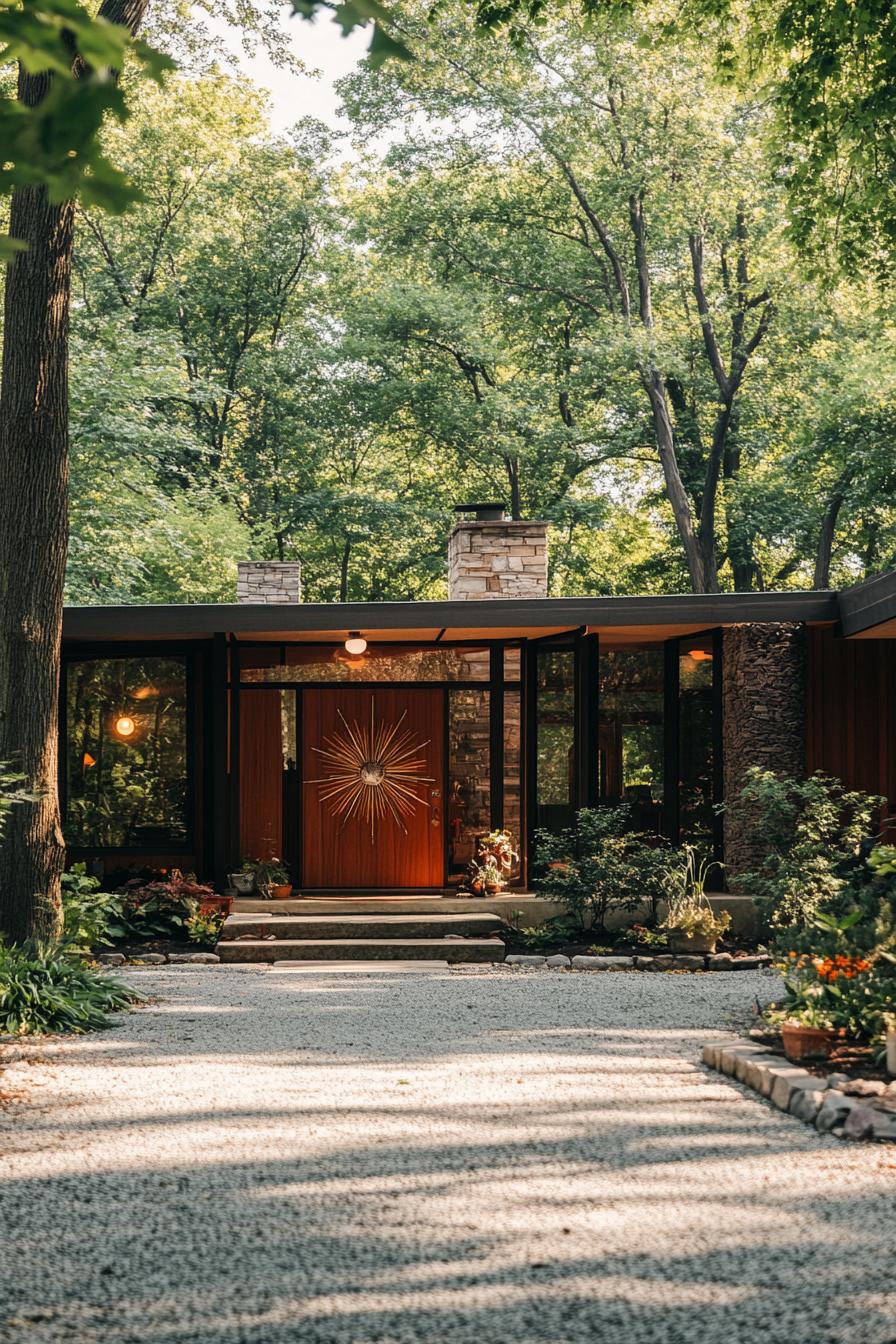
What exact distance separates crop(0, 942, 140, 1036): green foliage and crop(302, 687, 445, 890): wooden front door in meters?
4.93

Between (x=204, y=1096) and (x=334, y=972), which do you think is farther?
(x=334, y=972)

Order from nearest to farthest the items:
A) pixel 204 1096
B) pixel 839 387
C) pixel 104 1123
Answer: pixel 104 1123 < pixel 204 1096 < pixel 839 387

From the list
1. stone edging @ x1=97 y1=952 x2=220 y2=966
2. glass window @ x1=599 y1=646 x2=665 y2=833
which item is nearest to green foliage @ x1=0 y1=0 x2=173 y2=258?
stone edging @ x1=97 y1=952 x2=220 y2=966

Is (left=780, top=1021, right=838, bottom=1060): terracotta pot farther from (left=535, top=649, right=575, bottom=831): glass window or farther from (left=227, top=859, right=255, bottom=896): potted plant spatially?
(left=227, top=859, right=255, bottom=896): potted plant

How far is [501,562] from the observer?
13180mm

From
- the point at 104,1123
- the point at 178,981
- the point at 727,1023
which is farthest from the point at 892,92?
the point at 104,1123

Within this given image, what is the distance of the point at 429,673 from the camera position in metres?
12.6

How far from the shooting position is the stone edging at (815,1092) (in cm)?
468

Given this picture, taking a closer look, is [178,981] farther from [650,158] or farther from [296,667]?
[650,158]

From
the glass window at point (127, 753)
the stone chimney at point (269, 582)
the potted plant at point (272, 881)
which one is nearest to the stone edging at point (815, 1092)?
the potted plant at point (272, 881)

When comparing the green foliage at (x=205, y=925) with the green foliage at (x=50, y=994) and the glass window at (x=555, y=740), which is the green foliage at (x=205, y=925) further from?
the glass window at (x=555, y=740)

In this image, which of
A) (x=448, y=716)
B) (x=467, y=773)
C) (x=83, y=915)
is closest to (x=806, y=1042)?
(x=83, y=915)

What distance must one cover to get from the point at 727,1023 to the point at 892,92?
7254 mm

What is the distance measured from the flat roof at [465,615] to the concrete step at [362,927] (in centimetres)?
241
